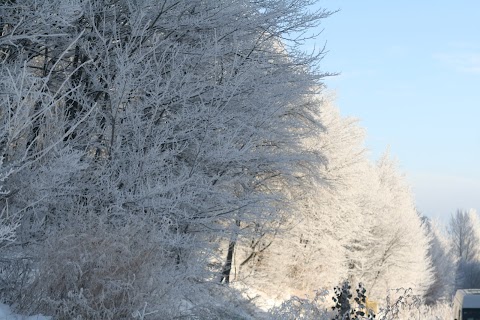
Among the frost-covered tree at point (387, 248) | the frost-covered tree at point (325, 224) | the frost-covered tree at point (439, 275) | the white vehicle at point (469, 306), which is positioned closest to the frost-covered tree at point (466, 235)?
the frost-covered tree at point (439, 275)

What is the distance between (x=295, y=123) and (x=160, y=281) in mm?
9027

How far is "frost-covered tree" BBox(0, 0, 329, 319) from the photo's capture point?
6.74 meters

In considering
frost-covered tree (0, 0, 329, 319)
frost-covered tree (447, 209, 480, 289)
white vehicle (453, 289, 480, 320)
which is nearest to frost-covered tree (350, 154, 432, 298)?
white vehicle (453, 289, 480, 320)

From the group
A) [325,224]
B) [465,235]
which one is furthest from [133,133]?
[465,235]

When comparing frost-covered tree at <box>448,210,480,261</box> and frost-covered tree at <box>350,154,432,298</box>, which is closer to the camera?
frost-covered tree at <box>350,154,432,298</box>

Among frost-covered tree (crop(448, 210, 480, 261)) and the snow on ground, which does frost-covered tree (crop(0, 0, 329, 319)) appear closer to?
the snow on ground

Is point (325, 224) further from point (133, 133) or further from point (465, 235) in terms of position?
point (465, 235)

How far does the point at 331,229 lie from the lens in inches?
952

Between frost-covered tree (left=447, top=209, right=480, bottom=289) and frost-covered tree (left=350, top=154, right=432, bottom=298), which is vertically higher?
frost-covered tree (left=447, top=209, right=480, bottom=289)

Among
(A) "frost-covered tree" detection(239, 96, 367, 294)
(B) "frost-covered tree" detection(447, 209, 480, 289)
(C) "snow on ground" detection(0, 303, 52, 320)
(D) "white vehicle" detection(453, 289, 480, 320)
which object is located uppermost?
(B) "frost-covered tree" detection(447, 209, 480, 289)

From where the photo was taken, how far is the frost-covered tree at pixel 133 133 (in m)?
6.74

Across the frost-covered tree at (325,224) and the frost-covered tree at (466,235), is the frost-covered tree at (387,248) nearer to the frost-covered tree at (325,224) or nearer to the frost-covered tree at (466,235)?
the frost-covered tree at (325,224)

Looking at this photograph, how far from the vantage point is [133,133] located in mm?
10008

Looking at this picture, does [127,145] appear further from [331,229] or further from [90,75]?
[331,229]
